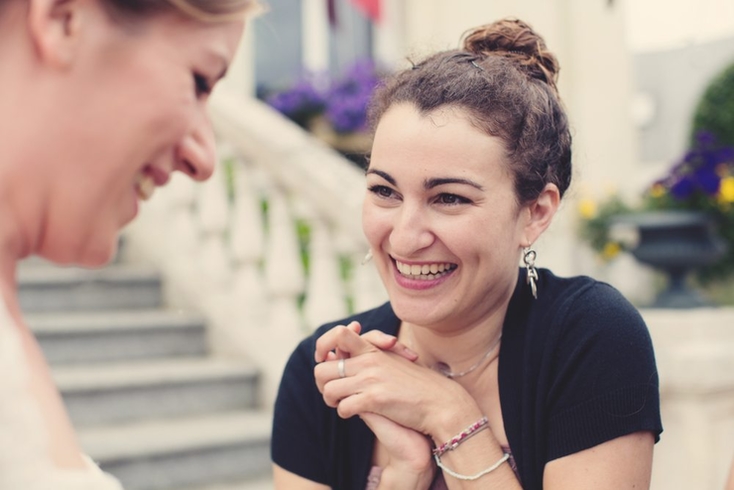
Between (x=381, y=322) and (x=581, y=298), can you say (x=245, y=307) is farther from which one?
(x=581, y=298)

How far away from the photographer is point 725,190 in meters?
4.32

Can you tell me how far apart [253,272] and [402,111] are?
99.7 inches

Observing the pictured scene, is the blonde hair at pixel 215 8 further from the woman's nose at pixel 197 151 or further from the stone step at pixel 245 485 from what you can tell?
the stone step at pixel 245 485

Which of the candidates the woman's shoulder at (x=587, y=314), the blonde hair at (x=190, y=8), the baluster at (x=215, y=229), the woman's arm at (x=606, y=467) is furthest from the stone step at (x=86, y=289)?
the blonde hair at (x=190, y=8)

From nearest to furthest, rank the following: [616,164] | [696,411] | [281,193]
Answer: [696,411] → [281,193] → [616,164]

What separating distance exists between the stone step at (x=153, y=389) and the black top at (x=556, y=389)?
6.21ft

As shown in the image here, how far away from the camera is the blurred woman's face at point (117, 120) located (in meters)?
0.68

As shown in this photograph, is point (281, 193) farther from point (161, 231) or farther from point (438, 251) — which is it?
point (438, 251)

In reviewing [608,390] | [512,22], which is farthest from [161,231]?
[608,390]

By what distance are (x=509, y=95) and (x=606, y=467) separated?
28.1 inches

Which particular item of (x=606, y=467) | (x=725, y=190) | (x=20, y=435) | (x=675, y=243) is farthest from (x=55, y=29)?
(x=725, y=190)

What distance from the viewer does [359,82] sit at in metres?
7.09

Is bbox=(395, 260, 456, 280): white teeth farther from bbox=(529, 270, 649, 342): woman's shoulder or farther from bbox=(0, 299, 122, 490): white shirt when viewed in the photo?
bbox=(0, 299, 122, 490): white shirt

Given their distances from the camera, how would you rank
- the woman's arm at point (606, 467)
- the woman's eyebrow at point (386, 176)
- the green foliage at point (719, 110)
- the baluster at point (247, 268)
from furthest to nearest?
the green foliage at point (719, 110) < the baluster at point (247, 268) < the woman's eyebrow at point (386, 176) < the woman's arm at point (606, 467)
